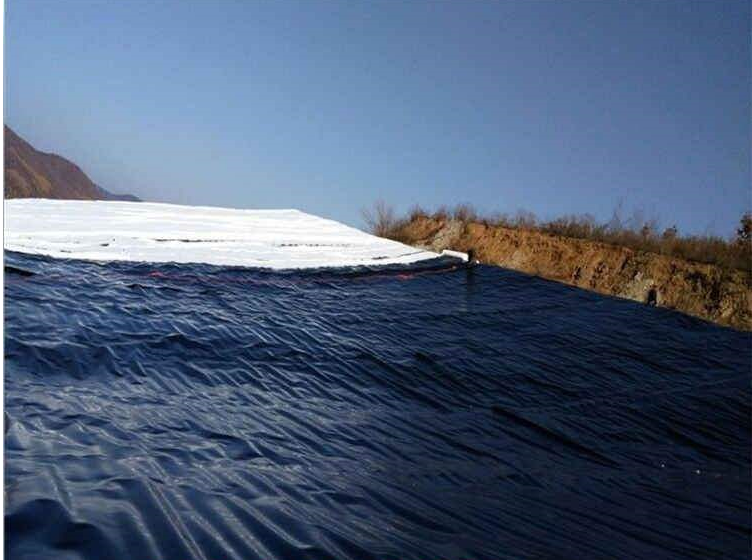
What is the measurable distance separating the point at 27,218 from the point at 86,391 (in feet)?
15.6

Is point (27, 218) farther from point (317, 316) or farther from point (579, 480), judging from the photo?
point (579, 480)

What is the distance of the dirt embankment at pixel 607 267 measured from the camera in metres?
8.29

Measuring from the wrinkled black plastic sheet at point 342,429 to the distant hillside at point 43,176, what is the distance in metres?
48.8

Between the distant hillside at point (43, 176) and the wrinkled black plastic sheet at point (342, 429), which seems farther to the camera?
the distant hillside at point (43, 176)

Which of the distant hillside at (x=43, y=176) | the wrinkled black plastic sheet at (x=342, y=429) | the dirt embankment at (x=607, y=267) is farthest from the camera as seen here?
the distant hillside at (x=43, y=176)

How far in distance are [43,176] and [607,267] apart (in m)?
69.8

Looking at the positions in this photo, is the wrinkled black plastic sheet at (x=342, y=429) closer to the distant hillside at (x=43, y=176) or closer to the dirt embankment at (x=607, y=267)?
the dirt embankment at (x=607, y=267)

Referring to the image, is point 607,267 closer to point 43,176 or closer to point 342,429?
point 342,429

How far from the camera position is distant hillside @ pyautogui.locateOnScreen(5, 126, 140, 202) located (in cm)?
5044

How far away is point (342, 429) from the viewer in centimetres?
212

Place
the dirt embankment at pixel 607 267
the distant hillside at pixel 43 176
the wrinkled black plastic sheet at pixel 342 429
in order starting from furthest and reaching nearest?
1. the distant hillside at pixel 43 176
2. the dirt embankment at pixel 607 267
3. the wrinkled black plastic sheet at pixel 342 429

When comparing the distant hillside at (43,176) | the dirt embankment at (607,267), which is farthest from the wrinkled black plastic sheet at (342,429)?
the distant hillside at (43,176)

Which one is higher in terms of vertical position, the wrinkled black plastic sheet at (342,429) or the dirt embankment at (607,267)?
the dirt embankment at (607,267)

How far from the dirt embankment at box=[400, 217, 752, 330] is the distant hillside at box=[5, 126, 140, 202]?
4464 centimetres
